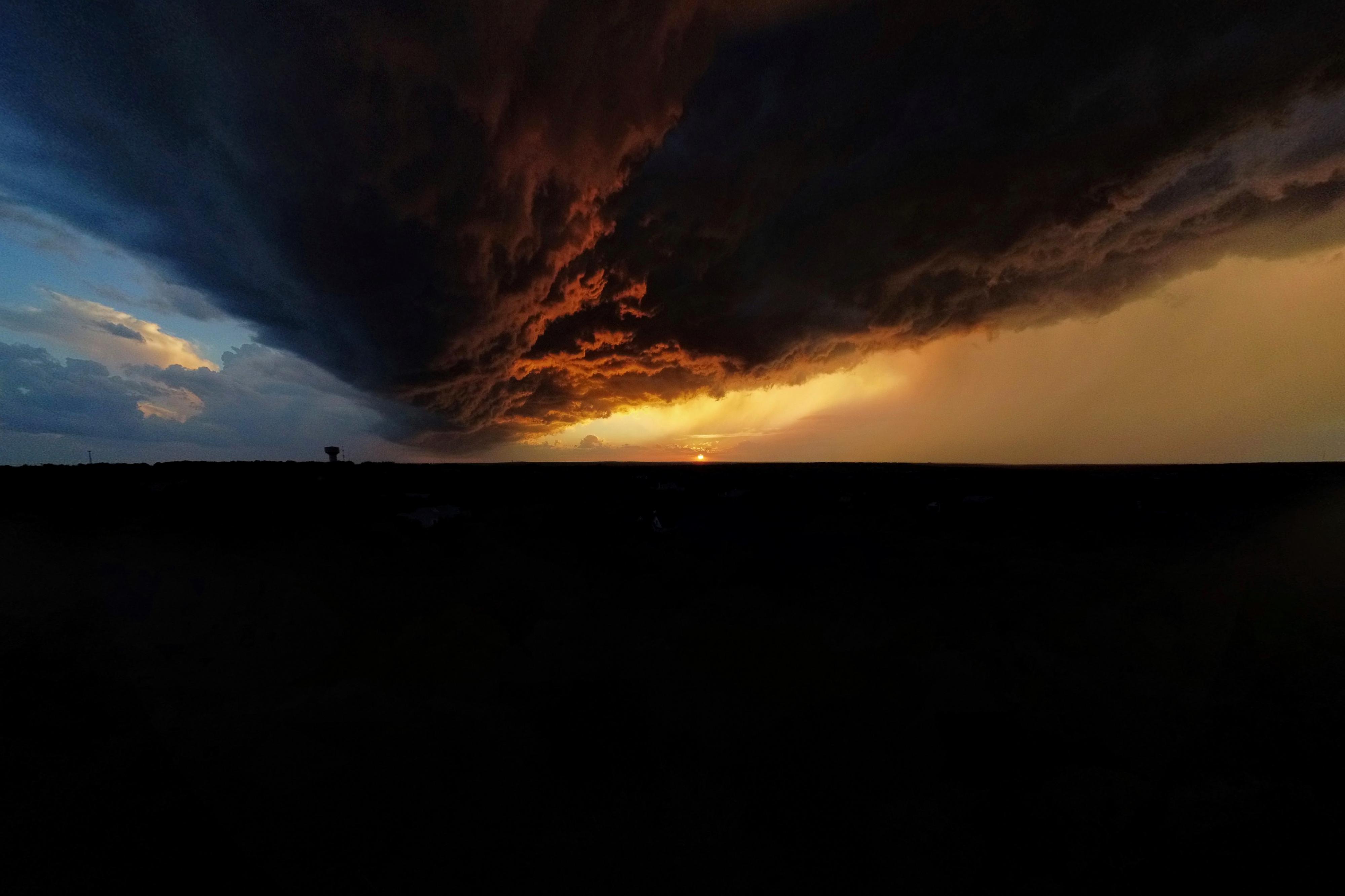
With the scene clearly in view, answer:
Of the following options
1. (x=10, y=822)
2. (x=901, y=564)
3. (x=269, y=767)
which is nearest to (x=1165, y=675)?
(x=901, y=564)

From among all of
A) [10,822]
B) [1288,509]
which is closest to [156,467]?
[10,822]

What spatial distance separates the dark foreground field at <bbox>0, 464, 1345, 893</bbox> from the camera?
3951mm

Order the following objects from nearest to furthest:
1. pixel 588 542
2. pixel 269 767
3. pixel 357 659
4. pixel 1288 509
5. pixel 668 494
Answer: pixel 269 767 < pixel 357 659 < pixel 588 542 < pixel 1288 509 < pixel 668 494

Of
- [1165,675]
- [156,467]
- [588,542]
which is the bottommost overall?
[1165,675]

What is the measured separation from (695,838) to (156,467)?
1674 inches

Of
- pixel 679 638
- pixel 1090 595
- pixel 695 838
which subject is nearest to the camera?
pixel 695 838

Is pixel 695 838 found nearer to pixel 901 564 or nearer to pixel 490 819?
pixel 490 819

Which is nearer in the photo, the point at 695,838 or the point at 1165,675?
the point at 695,838

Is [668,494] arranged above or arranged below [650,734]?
above

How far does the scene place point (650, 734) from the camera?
539 cm

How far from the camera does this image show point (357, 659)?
690cm

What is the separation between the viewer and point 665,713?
5766 mm

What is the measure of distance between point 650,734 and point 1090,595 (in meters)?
8.66

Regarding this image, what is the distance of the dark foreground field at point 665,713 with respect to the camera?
3.95m
